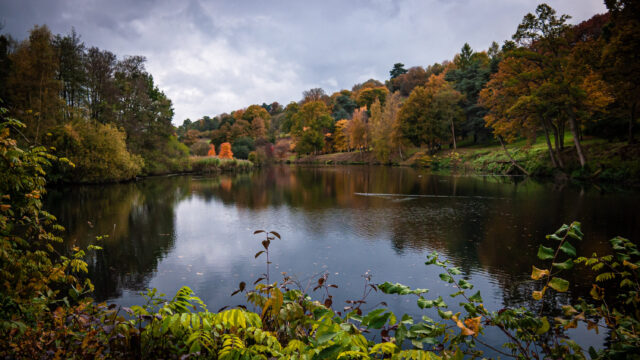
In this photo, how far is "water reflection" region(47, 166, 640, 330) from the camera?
6027mm

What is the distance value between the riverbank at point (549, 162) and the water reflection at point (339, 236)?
5459mm

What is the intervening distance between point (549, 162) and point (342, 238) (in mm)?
23740

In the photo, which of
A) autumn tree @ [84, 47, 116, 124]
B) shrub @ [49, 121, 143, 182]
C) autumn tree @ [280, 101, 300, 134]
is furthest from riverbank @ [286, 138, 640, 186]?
autumn tree @ [280, 101, 300, 134]

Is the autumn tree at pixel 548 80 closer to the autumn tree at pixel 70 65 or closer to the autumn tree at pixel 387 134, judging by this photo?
the autumn tree at pixel 387 134

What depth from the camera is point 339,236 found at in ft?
29.8

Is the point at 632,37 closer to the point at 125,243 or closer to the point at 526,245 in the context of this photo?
the point at 526,245

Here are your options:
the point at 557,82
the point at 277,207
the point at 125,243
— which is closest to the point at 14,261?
the point at 125,243

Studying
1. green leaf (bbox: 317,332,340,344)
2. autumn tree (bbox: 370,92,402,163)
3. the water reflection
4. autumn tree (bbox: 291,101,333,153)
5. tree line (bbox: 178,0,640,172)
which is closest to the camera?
green leaf (bbox: 317,332,340,344)

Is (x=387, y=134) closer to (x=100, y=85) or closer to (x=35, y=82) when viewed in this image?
(x=100, y=85)

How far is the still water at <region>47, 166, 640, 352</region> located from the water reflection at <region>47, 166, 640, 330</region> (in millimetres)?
30

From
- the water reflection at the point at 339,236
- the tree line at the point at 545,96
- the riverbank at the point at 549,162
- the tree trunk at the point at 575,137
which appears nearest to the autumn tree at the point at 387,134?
the tree line at the point at 545,96

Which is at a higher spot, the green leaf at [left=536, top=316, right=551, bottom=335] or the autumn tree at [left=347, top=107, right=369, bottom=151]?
the autumn tree at [left=347, top=107, right=369, bottom=151]

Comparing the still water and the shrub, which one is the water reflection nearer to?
the still water

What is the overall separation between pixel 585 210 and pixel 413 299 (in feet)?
33.7
